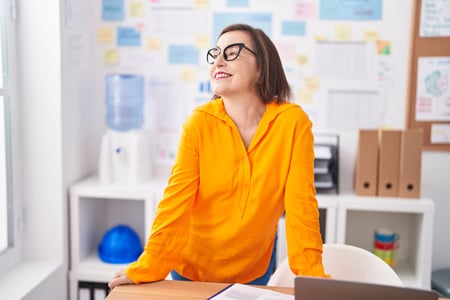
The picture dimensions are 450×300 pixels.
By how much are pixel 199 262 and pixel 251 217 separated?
248mm

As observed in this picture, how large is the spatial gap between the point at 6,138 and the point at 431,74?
84.0 inches

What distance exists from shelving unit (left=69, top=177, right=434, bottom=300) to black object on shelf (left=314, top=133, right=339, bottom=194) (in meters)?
0.06

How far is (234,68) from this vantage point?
160 centimetres

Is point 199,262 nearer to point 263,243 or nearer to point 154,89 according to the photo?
point 263,243

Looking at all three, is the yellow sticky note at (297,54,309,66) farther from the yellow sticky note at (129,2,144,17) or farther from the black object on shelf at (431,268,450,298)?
the black object on shelf at (431,268,450,298)

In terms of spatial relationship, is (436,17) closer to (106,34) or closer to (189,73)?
(189,73)

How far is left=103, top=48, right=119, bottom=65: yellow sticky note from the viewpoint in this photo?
9.65 feet

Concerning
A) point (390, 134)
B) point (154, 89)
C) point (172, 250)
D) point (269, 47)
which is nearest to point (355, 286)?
point (172, 250)

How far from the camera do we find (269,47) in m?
1.65

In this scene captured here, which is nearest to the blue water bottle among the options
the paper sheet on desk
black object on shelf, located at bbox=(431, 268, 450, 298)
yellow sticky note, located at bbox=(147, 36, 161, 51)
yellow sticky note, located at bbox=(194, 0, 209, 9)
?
yellow sticky note, located at bbox=(147, 36, 161, 51)

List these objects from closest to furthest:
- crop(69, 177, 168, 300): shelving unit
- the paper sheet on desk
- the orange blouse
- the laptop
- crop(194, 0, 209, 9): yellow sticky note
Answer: the laptop, the paper sheet on desk, the orange blouse, crop(69, 177, 168, 300): shelving unit, crop(194, 0, 209, 9): yellow sticky note

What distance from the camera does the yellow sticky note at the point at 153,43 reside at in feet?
9.54

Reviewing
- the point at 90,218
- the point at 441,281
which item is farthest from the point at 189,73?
the point at 441,281

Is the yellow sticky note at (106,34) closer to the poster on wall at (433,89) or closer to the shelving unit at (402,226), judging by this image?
the shelving unit at (402,226)
